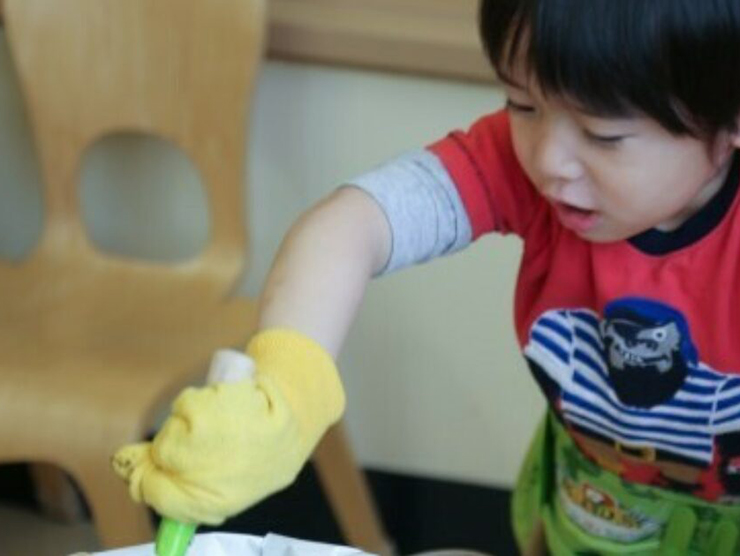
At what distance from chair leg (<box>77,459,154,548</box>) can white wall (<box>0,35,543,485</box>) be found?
0.43 metres

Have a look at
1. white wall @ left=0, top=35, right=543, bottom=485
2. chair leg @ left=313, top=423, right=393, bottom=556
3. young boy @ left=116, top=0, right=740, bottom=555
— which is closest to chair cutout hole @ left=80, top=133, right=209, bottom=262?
white wall @ left=0, top=35, right=543, bottom=485

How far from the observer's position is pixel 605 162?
0.71 m

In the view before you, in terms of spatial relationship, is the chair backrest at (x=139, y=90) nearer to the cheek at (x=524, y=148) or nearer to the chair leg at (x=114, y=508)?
the chair leg at (x=114, y=508)

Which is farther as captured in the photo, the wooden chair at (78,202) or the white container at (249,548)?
the wooden chair at (78,202)

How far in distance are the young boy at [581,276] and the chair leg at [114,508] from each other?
41cm

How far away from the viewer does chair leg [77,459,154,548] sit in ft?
3.99

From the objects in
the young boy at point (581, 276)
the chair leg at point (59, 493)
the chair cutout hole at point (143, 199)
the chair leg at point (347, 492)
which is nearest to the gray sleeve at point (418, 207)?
the young boy at point (581, 276)

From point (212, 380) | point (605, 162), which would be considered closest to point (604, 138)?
point (605, 162)

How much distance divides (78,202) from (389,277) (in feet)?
1.18

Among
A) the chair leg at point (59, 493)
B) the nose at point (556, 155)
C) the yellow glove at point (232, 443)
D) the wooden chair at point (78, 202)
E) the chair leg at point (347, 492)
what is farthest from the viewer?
the chair leg at point (59, 493)

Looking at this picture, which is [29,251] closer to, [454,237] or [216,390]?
[454,237]

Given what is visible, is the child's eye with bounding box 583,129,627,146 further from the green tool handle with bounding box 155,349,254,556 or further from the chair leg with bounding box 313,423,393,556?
the chair leg with bounding box 313,423,393,556

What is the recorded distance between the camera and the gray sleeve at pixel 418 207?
79 centimetres

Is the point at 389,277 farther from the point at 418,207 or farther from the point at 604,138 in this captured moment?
the point at 604,138
